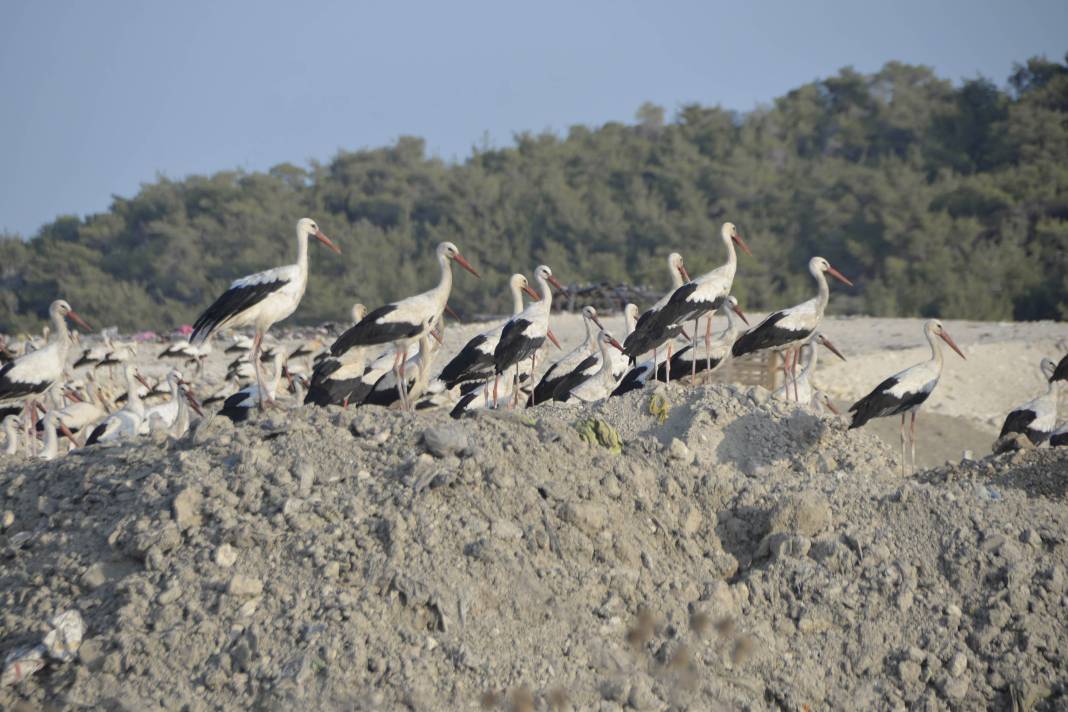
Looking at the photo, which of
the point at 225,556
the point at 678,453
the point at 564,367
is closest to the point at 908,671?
the point at 678,453

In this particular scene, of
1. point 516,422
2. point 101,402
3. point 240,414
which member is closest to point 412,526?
point 516,422

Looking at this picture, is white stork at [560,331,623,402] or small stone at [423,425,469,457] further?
white stork at [560,331,623,402]

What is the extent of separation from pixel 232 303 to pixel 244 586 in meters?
5.18

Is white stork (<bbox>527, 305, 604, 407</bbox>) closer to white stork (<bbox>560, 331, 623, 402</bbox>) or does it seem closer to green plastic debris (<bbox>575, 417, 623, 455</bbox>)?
white stork (<bbox>560, 331, 623, 402</bbox>)

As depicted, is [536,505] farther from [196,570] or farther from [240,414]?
[240,414]

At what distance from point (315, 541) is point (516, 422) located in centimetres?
173

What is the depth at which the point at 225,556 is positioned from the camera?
19.5 ft

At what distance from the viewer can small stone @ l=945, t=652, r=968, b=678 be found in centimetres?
636

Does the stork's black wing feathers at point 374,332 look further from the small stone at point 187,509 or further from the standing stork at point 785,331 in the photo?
the small stone at point 187,509

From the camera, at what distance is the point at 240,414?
12.0m

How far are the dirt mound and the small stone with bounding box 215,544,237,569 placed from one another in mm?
11

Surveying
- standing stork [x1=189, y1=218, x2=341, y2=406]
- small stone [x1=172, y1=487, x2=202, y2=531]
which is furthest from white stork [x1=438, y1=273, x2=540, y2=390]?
small stone [x1=172, y1=487, x2=202, y2=531]

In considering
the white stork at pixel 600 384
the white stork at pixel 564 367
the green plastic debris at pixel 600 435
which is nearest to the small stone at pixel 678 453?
the green plastic debris at pixel 600 435

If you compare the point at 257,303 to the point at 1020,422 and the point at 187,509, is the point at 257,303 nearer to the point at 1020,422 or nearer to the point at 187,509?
the point at 187,509
